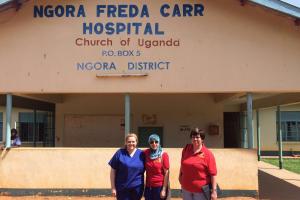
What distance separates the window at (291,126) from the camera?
2569 cm

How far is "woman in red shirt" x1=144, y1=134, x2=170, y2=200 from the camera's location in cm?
Answer: 555

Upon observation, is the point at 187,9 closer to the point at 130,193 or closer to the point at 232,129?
the point at 130,193

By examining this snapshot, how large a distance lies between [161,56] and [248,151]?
2.90 metres

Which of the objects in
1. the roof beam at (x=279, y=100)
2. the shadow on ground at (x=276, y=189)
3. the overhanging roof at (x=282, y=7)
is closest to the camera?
the overhanging roof at (x=282, y=7)

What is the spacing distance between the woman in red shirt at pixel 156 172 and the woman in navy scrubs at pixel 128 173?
0.09 meters

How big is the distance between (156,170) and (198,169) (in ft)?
1.67

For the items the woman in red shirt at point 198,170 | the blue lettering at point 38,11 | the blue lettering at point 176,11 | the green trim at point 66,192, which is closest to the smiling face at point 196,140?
the woman in red shirt at point 198,170

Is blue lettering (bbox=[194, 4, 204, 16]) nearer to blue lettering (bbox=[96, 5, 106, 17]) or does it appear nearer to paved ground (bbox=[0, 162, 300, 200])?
blue lettering (bbox=[96, 5, 106, 17])

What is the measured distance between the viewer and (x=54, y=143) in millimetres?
15508

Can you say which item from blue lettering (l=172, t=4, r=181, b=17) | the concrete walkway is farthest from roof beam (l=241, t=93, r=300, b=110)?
blue lettering (l=172, t=4, r=181, b=17)

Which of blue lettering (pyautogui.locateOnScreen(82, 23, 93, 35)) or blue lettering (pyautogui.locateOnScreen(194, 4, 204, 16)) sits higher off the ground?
blue lettering (pyautogui.locateOnScreen(194, 4, 204, 16))

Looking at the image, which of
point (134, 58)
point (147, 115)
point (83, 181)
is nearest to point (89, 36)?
point (134, 58)

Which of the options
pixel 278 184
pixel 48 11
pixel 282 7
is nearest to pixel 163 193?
pixel 282 7

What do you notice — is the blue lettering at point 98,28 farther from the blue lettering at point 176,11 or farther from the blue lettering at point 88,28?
the blue lettering at point 176,11
